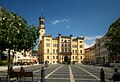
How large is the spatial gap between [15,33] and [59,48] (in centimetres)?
12819

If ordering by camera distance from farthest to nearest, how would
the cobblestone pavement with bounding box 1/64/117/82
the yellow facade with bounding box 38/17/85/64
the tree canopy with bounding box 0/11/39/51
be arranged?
1. the yellow facade with bounding box 38/17/85/64
2. the cobblestone pavement with bounding box 1/64/117/82
3. the tree canopy with bounding box 0/11/39/51

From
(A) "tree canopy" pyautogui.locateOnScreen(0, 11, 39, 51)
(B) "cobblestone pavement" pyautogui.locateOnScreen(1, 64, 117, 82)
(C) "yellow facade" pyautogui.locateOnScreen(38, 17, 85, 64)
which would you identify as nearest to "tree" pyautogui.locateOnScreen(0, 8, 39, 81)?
(A) "tree canopy" pyautogui.locateOnScreen(0, 11, 39, 51)

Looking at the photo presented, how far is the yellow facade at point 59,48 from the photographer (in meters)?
146

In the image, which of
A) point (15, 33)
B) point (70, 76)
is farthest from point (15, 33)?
point (70, 76)

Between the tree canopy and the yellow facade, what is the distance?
120768 mm

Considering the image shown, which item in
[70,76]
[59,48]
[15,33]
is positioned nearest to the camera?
[15,33]

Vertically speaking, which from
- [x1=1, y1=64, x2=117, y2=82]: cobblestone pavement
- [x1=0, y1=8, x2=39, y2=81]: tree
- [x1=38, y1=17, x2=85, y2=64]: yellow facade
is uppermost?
[x1=38, y1=17, x2=85, y2=64]: yellow facade

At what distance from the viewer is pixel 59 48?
150 m

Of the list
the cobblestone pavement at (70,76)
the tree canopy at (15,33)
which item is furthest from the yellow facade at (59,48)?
the tree canopy at (15,33)

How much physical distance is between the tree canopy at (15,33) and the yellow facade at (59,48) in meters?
121

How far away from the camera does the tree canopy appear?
22.1 m

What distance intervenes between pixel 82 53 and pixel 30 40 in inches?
5233

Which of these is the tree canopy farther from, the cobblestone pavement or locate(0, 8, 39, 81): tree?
the cobblestone pavement

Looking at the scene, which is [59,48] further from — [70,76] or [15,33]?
[15,33]
